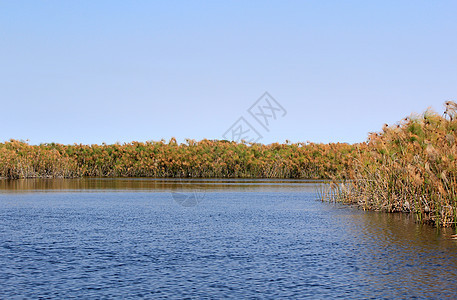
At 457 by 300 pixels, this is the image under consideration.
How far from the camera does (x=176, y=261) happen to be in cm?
1134

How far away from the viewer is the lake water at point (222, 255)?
→ 9141 millimetres

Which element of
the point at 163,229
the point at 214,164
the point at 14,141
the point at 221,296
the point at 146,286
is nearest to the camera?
the point at 221,296

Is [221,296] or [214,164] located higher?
[214,164]

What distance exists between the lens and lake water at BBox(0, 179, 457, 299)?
9141 mm

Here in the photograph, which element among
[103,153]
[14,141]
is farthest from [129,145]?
[14,141]

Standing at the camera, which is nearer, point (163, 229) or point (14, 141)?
point (163, 229)

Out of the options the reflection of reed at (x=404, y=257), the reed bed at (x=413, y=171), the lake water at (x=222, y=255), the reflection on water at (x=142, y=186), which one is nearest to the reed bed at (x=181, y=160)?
the reflection on water at (x=142, y=186)

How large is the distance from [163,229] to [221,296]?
782cm

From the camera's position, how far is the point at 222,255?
1201cm

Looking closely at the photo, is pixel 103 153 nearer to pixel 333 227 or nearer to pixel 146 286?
pixel 333 227

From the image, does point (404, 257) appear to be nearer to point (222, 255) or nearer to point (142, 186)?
point (222, 255)

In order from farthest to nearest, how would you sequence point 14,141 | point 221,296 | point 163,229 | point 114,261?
1. point 14,141
2. point 163,229
3. point 114,261
4. point 221,296

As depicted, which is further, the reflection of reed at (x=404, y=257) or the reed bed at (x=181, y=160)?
the reed bed at (x=181, y=160)

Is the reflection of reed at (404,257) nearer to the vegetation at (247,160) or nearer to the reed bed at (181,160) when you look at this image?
the vegetation at (247,160)
